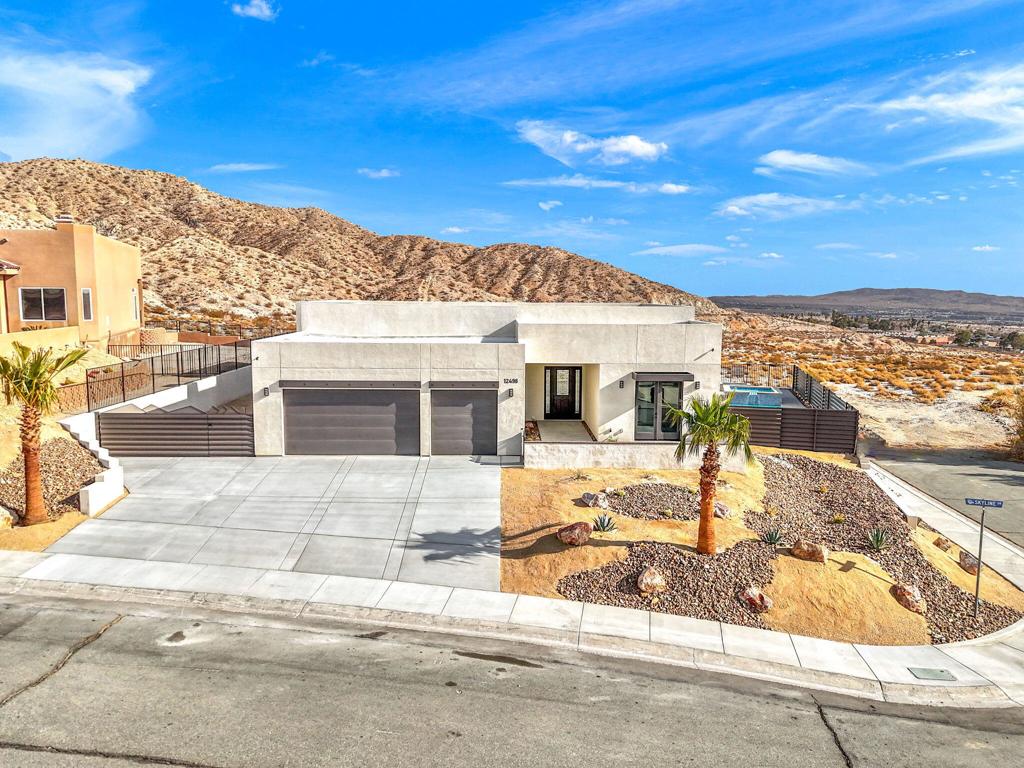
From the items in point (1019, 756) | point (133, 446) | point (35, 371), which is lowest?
point (1019, 756)

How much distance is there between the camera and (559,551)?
1457 cm

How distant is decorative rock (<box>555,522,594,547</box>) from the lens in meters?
14.7

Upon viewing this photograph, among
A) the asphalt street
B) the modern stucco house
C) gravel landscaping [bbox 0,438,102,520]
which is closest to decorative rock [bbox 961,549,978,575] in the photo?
the asphalt street

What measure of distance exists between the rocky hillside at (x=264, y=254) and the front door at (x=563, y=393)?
50129 millimetres

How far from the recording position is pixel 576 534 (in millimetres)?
14727

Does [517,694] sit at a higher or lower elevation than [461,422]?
lower

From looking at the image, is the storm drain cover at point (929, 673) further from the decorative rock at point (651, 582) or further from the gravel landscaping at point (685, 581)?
the decorative rock at point (651, 582)

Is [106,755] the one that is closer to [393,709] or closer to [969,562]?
[393,709]

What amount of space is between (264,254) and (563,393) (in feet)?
233

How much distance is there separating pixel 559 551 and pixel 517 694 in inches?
205

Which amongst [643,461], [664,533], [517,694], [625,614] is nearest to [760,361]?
[643,461]

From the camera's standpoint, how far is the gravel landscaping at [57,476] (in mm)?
15766

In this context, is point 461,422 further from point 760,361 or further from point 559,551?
point 760,361

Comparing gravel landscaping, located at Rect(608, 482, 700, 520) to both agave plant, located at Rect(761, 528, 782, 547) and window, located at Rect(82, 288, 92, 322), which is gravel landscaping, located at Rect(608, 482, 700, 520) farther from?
window, located at Rect(82, 288, 92, 322)
